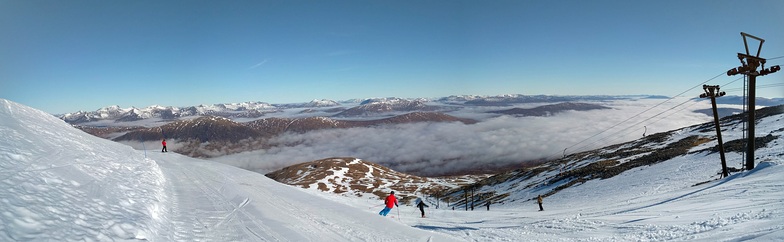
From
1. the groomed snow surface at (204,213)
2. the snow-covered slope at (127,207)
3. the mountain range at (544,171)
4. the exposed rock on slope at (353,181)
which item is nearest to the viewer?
the snow-covered slope at (127,207)

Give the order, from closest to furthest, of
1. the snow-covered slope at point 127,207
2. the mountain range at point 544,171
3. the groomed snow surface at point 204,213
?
1. the snow-covered slope at point 127,207
2. the groomed snow surface at point 204,213
3. the mountain range at point 544,171

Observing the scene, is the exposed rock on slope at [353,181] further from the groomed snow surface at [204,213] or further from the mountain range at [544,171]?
the groomed snow surface at [204,213]

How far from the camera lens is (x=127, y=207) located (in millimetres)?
11805

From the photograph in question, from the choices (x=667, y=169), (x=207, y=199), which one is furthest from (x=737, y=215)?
(x=667, y=169)

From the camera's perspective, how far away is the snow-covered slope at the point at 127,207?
8.34 metres

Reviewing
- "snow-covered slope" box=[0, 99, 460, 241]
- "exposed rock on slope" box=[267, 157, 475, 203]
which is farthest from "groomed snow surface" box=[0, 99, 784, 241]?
"exposed rock on slope" box=[267, 157, 475, 203]

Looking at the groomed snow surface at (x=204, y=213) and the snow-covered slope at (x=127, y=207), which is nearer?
the snow-covered slope at (x=127, y=207)

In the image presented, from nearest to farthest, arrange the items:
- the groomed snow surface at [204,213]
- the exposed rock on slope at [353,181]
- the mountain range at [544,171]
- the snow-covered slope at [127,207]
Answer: the snow-covered slope at [127,207], the groomed snow surface at [204,213], the mountain range at [544,171], the exposed rock on slope at [353,181]

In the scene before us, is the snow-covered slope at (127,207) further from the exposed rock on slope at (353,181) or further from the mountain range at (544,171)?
the exposed rock on slope at (353,181)

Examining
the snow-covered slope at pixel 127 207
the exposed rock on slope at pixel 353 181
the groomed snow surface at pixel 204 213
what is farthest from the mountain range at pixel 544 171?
the snow-covered slope at pixel 127 207

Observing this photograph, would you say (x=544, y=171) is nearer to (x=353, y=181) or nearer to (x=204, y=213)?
(x=204, y=213)

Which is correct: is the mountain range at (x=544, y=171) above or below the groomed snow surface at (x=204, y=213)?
below

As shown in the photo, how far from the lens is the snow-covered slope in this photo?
8.34 m

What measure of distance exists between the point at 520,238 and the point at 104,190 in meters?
16.5
